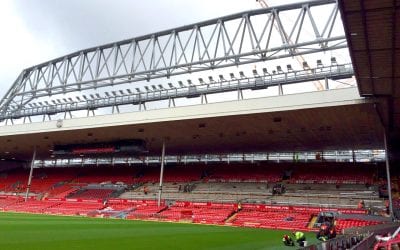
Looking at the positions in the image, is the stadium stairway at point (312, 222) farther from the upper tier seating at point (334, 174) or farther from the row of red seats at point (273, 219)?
the upper tier seating at point (334, 174)

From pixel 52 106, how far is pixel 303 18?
34.5 meters

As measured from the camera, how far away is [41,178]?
54.7 metres

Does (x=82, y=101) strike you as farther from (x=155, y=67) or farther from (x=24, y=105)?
(x=155, y=67)

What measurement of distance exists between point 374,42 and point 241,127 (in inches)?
737

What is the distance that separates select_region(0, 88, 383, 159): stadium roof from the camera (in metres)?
25.9

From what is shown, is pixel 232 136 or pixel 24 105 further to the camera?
pixel 24 105

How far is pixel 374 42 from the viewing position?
46.5ft

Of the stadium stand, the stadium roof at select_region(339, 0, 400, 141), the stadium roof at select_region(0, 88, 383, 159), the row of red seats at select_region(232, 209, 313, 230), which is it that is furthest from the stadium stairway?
the stadium roof at select_region(339, 0, 400, 141)

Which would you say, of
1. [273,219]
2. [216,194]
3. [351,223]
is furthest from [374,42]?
[216,194]

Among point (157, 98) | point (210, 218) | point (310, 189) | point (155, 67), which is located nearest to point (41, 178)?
point (157, 98)

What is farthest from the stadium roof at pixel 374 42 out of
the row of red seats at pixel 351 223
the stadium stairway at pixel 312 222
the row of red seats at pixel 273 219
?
the row of red seats at pixel 273 219

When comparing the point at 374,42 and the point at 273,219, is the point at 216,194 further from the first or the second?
the point at 374,42

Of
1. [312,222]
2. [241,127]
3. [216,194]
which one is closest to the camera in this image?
[312,222]

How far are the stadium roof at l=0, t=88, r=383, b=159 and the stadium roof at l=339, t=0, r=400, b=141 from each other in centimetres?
427
